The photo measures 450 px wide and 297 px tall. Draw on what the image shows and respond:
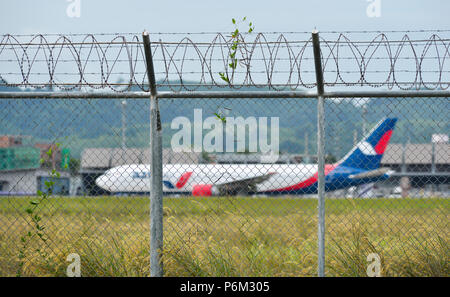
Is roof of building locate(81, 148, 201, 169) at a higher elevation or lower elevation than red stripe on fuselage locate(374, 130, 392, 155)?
lower

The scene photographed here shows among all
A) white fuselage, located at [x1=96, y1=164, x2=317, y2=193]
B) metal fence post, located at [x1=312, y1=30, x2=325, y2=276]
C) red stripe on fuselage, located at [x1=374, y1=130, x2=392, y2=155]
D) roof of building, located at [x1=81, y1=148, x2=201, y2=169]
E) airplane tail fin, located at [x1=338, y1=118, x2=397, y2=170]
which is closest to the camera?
metal fence post, located at [x1=312, y1=30, x2=325, y2=276]

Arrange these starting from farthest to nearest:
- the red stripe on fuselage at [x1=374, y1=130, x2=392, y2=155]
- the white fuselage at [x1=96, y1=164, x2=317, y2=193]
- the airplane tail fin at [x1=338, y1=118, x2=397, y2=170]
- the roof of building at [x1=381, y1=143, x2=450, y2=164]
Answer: the red stripe on fuselage at [x1=374, y1=130, x2=392, y2=155] < the airplane tail fin at [x1=338, y1=118, x2=397, y2=170] < the white fuselage at [x1=96, y1=164, x2=317, y2=193] < the roof of building at [x1=381, y1=143, x2=450, y2=164]

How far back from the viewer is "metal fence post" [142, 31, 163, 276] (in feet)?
15.8

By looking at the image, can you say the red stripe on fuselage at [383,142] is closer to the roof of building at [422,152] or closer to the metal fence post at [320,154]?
the roof of building at [422,152]

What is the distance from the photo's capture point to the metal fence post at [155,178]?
4816mm

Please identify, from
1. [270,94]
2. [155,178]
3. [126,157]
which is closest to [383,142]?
[126,157]

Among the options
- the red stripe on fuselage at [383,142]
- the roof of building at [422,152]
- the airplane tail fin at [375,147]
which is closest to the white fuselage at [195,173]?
the roof of building at [422,152]

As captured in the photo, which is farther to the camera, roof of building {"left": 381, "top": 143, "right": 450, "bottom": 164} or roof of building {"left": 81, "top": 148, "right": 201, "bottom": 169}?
roof of building {"left": 381, "top": 143, "right": 450, "bottom": 164}

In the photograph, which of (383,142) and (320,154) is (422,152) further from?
(320,154)

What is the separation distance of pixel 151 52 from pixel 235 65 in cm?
87

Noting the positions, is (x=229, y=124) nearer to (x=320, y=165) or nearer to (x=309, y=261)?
(x=320, y=165)

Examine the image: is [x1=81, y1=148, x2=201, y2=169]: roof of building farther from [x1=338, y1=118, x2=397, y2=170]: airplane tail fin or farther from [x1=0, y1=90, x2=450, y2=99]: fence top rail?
[x1=338, y1=118, x2=397, y2=170]: airplane tail fin

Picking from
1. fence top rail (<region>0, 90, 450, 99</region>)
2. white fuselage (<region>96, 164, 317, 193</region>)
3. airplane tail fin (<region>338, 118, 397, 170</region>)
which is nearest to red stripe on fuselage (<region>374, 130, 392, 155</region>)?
airplane tail fin (<region>338, 118, 397, 170</region>)

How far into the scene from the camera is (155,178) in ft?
16.0
